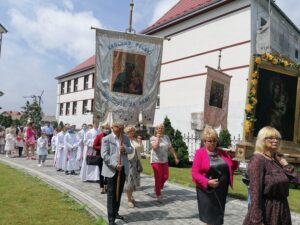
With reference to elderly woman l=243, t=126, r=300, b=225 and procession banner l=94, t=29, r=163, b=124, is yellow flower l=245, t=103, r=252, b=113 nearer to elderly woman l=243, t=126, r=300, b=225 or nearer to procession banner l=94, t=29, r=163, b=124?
procession banner l=94, t=29, r=163, b=124

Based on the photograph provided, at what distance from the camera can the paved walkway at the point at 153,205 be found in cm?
822

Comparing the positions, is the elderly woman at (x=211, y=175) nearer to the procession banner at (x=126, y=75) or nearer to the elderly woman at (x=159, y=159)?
the elderly woman at (x=159, y=159)

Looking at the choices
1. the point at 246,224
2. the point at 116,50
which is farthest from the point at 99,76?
the point at 246,224

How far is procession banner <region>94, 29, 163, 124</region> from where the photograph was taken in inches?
448

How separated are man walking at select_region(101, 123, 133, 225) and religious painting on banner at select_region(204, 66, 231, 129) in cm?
435

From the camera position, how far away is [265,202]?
453cm

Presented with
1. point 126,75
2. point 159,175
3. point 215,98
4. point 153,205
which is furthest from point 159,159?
point 215,98

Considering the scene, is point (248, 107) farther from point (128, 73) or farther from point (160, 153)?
point (128, 73)

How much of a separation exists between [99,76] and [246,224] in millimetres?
7553

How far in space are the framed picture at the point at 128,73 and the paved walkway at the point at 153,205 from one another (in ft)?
9.64

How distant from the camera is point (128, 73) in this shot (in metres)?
11.8

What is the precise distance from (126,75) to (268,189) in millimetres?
7806

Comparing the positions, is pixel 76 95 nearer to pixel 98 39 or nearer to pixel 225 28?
pixel 225 28

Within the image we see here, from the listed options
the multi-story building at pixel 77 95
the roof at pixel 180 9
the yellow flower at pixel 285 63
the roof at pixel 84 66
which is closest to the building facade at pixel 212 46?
the roof at pixel 180 9
